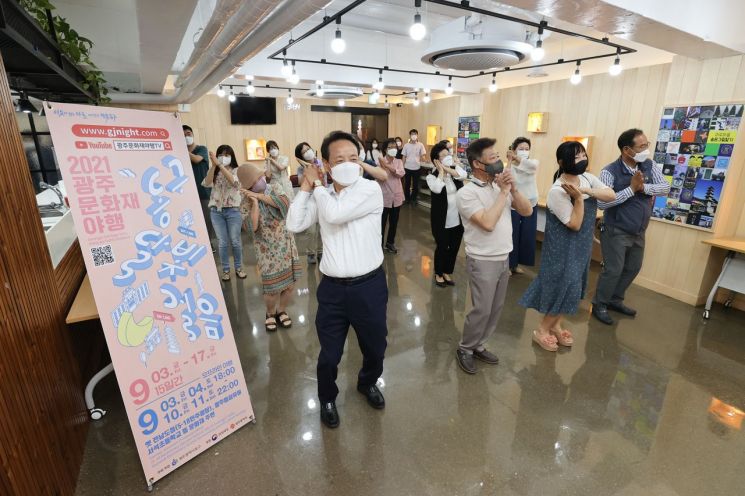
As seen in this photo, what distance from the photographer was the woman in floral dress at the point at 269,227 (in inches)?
118

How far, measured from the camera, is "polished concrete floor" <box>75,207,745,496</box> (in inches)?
76.2

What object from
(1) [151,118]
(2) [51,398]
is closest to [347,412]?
(2) [51,398]

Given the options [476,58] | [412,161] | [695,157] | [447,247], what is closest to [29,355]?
[447,247]

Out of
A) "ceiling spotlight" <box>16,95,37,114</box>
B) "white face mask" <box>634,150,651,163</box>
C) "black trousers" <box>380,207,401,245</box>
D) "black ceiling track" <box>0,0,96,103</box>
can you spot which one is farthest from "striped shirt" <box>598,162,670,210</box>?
"ceiling spotlight" <box>16,95,37,114</box>

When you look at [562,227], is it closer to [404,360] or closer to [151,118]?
[404,360]

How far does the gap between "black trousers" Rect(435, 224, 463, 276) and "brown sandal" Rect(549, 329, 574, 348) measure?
1.47 m

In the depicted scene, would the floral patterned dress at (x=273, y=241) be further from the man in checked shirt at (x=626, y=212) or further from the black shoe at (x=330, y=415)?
the man in checked shirt at (x=626, y=212)

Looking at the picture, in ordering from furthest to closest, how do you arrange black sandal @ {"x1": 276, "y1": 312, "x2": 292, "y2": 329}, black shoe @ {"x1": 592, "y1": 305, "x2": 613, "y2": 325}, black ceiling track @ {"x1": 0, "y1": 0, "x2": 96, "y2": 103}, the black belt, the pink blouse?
the pink blouse → black shoe @ {"x1": 592, "y1": 305, "x2": 613, "y2": 325} → black sandal @ {"x1": 276, "y1": 312, "x2": 292, "y2": 329} → the black belt → black ceiling track @ {"x1": 0, "y1": 0, "x2": 96, "y2": 103}

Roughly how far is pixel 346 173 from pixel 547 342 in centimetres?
226

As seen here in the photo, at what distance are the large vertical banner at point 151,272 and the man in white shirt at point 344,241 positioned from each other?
1.90ft

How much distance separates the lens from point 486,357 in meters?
2.91

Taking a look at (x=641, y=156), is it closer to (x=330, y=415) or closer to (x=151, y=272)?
(x=330, y=415)

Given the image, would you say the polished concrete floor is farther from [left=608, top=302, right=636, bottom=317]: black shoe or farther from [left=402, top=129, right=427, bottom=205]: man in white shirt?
[left=402, top=129, right=427, bottom=205]: man in white shirt

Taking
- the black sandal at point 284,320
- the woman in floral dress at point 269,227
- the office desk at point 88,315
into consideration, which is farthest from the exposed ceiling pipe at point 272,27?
the black sandal at point 284,320
